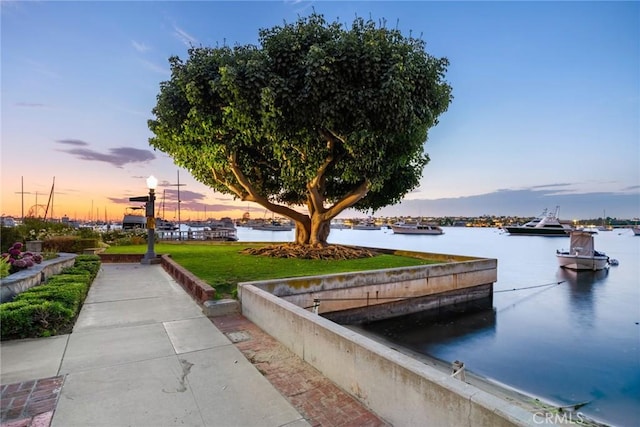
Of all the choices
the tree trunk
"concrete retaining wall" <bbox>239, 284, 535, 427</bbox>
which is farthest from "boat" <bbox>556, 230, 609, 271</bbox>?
"concrete retaining wall" <bbox>239, 284, 535, 427</bbox>

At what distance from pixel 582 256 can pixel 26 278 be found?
3299 cm

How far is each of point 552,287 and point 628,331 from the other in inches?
329

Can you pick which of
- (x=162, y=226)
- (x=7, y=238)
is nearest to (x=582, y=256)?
(x=7, y=238)

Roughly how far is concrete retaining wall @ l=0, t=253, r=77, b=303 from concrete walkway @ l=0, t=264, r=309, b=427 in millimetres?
1331

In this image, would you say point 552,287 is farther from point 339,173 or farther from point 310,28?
point 310,28

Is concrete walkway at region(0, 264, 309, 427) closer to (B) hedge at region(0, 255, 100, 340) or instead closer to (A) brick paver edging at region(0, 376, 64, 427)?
(A) brick paver edging at region(0, 376, 64, 427)

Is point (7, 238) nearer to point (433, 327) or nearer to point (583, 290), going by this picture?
point (433, 327)

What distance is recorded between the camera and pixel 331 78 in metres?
10.1

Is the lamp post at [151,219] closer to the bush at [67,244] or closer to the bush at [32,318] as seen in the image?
the bush at [67,244]

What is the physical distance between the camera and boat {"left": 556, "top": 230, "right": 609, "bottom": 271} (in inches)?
1002

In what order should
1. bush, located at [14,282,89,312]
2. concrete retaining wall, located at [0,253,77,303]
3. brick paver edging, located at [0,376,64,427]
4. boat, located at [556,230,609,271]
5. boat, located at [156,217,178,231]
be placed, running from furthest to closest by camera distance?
boat, located at [156,217,178,231], boat, located at [556,230,609,271], concrete retaining wall, located at [0,253,77,303], bush, located at [14,282,89,312], brick paver edging, located at [0,376,64,427]

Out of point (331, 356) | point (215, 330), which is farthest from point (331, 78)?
point (331, 356)

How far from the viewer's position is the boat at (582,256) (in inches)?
1002

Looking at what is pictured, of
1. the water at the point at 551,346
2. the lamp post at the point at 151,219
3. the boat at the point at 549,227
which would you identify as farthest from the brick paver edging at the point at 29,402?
the boat at the point at 549,227
